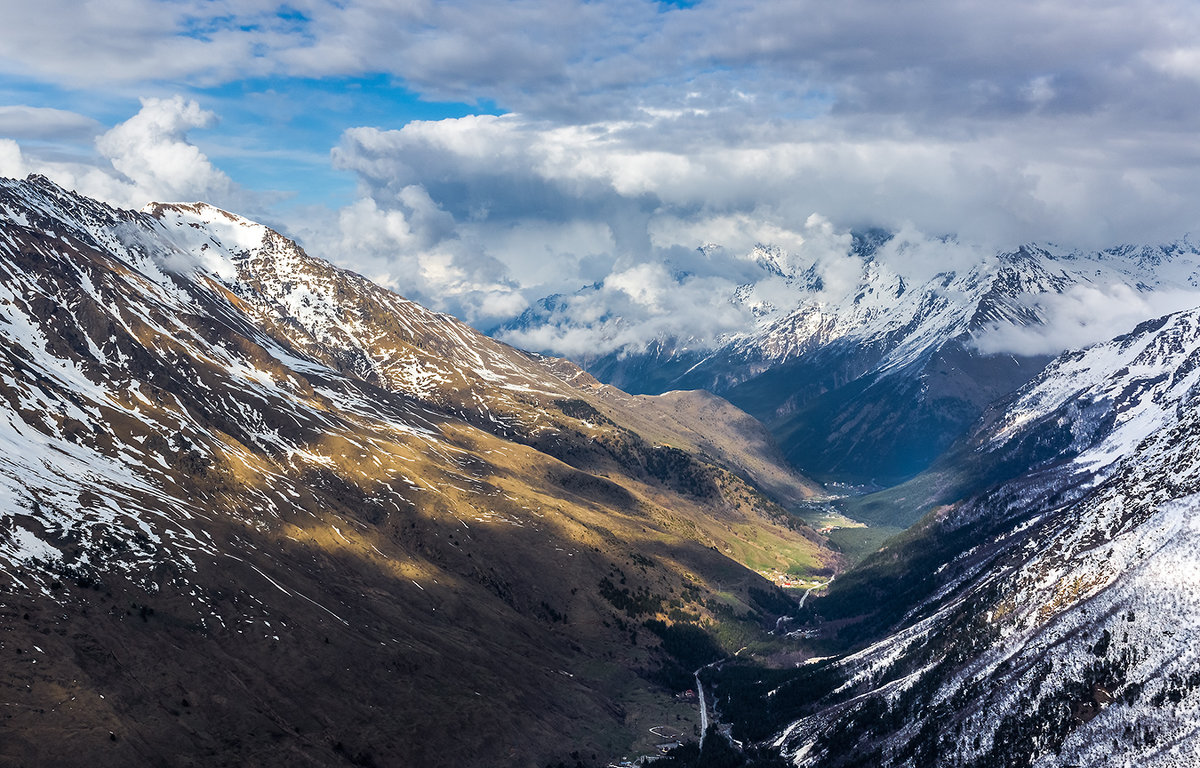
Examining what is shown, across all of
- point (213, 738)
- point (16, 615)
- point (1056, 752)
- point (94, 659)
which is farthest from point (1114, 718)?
point (16, 615)

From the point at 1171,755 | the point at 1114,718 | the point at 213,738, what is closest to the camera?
the point at 1171,755

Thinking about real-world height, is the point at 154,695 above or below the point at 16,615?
below

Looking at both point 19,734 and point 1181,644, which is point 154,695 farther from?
point 1181,644

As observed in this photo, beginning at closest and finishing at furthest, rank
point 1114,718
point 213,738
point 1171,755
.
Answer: point 1171,755, point 1114,718, point 213,738

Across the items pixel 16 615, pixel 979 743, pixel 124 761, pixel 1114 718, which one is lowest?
pixel 979 743

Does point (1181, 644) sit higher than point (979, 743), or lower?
higher

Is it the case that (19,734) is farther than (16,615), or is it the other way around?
(16,615)

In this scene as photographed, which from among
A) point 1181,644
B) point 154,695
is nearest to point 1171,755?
point 1181,644

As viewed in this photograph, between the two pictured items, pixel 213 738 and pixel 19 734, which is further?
pixel 213 738

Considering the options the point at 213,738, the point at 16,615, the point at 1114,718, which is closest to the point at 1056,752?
the point at 1114,718

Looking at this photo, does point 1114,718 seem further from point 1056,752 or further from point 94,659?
point 94,659
